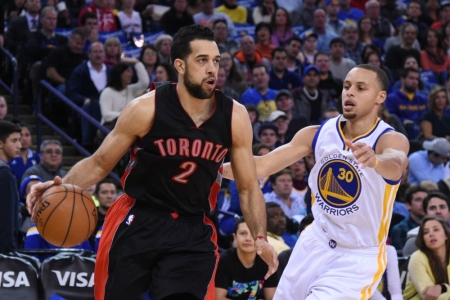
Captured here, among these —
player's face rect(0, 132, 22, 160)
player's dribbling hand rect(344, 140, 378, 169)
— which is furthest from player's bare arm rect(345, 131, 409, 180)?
player's face rect(0, 132, 22, 160)

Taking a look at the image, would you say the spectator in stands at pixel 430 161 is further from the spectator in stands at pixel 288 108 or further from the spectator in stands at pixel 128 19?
the spectator in stands at pixel 128 19

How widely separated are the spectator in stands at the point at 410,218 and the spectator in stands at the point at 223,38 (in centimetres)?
434

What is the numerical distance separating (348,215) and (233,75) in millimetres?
7441

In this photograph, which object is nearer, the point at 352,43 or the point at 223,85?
the point at 223,85

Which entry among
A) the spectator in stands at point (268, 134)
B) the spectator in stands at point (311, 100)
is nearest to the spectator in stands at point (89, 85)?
the spectator in stands at point (268, 134)

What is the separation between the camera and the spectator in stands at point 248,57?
44.4 feet

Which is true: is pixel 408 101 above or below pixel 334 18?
below

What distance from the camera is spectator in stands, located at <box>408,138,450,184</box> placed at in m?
11.6

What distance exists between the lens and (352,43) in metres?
15.2

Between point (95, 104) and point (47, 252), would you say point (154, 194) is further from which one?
point (95, 104)

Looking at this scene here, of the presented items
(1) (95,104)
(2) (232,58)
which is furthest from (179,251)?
(2) (232,58)

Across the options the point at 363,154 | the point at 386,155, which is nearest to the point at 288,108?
the point at 386,155

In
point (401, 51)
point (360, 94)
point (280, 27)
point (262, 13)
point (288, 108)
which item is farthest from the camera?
point (262, 13)

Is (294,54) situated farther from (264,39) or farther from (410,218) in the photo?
(410,218)
